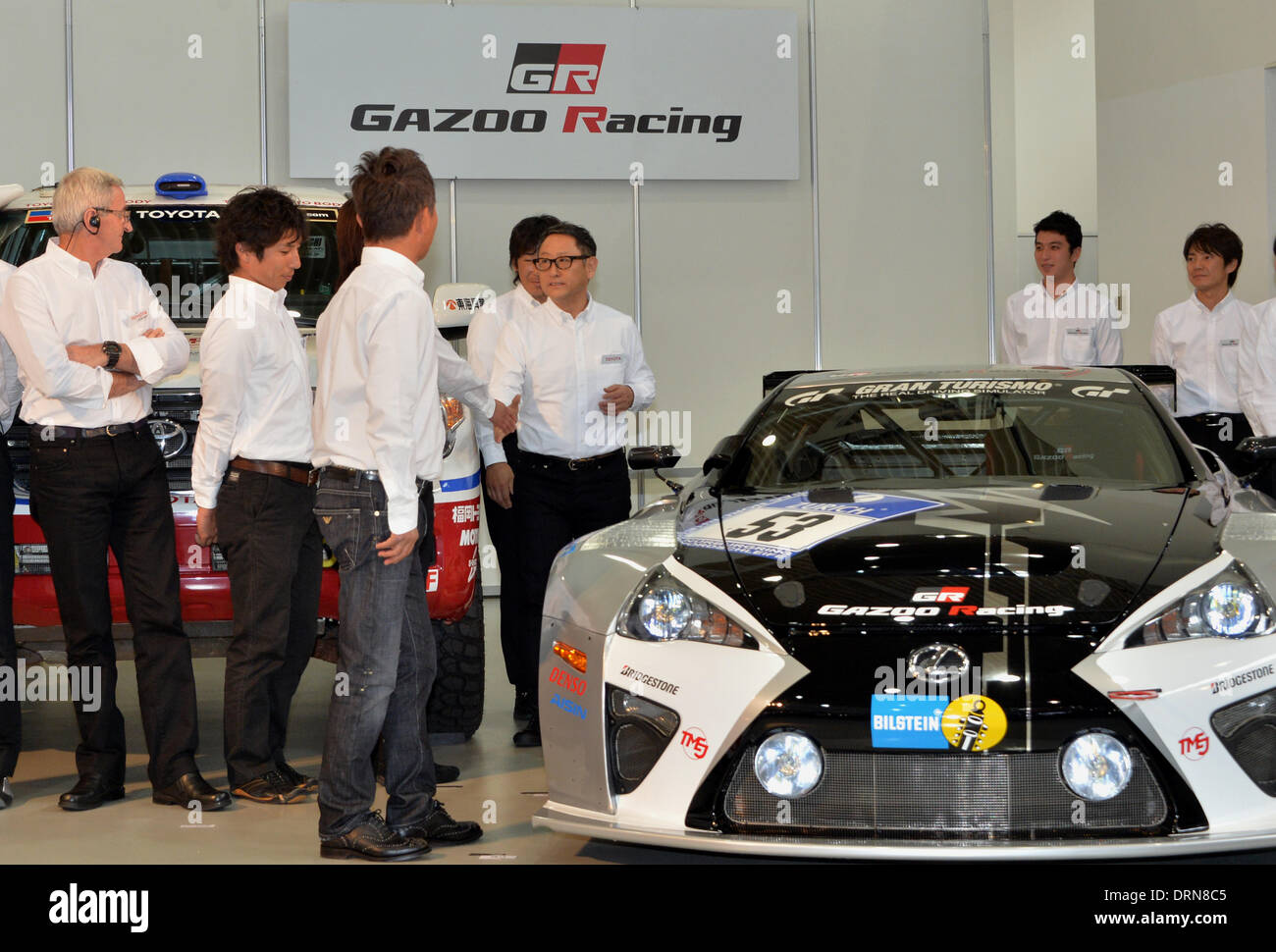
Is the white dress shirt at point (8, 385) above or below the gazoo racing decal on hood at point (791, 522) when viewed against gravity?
above

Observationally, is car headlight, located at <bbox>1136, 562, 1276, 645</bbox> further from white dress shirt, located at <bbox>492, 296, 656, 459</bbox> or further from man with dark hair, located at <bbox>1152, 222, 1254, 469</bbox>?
man with dark hair, located at <bbox>1152, 222, 1254, 469</bbox>

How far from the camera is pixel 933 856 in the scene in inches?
103

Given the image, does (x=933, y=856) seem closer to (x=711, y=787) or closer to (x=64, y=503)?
(x=711, y=787)

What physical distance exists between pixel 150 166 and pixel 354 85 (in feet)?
4.35

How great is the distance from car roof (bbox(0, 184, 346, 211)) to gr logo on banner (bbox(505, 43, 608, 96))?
126 inches

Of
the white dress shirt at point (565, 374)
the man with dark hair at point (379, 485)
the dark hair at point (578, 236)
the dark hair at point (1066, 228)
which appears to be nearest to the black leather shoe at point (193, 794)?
the man with dark hair at point (379, 485)

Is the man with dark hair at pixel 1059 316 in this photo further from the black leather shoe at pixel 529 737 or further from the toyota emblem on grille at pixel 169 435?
the toyota emblem on grille at pixel 169 435

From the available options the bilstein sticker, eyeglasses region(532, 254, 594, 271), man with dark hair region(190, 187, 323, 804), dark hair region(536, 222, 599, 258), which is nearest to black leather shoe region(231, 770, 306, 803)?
man with dark hair region(190, 187, 323, 804)

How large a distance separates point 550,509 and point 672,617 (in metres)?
2.05

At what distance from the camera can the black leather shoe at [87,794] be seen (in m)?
4.07

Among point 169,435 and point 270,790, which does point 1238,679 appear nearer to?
point 270,790

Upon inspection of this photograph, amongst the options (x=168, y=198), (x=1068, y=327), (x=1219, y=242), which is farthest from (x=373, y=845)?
(x=1219, y=242)
